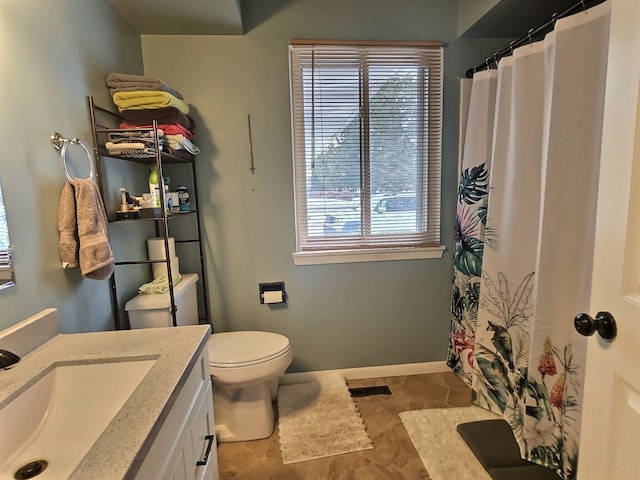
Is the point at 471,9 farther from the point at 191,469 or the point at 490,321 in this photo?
the point at 191,469

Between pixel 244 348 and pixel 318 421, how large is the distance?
22.8 inches

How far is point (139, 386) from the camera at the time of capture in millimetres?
870

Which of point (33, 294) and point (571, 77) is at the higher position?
point (571, 77)

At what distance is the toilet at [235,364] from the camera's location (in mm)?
1736

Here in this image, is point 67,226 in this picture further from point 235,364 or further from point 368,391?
point 368,391

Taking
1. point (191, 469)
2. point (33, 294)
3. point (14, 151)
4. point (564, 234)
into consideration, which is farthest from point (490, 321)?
point (14, 151)

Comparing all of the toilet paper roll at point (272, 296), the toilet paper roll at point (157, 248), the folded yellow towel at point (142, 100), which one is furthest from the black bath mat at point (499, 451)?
the folded yellow towel at point (142, 100)

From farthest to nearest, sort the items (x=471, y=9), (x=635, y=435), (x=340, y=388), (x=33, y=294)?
(x=340, y=388) → (x=471, y=9) → (x=33, y=294) → (x=635, y=435)

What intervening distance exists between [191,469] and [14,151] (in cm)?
105

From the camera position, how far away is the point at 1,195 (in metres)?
1.03

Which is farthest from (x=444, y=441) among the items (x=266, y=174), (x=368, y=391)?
(x=266, y=174)

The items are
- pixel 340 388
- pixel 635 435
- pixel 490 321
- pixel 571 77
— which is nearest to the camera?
pixel 635 435

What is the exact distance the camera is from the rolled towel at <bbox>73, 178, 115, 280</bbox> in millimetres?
1276

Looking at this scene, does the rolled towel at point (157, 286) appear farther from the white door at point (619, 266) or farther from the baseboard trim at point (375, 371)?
the white door at point (619, 266)
